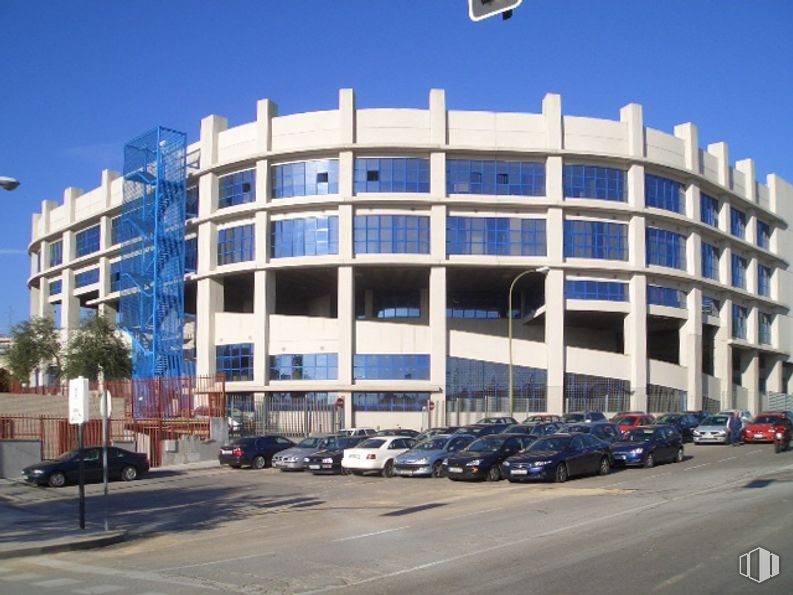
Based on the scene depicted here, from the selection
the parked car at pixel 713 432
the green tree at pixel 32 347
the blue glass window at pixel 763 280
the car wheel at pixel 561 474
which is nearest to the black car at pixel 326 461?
the car wheel at pixel 561 474

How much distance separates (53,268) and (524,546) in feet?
240

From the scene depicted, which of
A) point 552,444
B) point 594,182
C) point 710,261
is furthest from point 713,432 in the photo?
point 710,261

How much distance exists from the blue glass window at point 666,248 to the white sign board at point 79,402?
47342 mm

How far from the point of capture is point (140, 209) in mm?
61969

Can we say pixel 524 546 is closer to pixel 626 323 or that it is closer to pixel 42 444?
pixel 42 444

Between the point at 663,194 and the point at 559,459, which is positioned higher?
the point at 663,194

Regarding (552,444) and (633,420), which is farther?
(633,420)

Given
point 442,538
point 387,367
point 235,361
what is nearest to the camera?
point 442,538

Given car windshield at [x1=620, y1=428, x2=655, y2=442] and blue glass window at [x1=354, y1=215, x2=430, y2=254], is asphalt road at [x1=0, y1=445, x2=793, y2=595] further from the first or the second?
blue glass window at [x1=354, y1=215, x2=430, y2=254]

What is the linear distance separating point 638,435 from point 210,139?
1543 inches

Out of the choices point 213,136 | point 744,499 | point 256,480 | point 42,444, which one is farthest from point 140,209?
point 744,499

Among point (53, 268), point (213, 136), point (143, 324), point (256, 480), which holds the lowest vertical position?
point (256, 480)

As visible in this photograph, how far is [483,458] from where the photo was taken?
83.8 ft

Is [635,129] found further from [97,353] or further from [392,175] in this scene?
[97,353]
